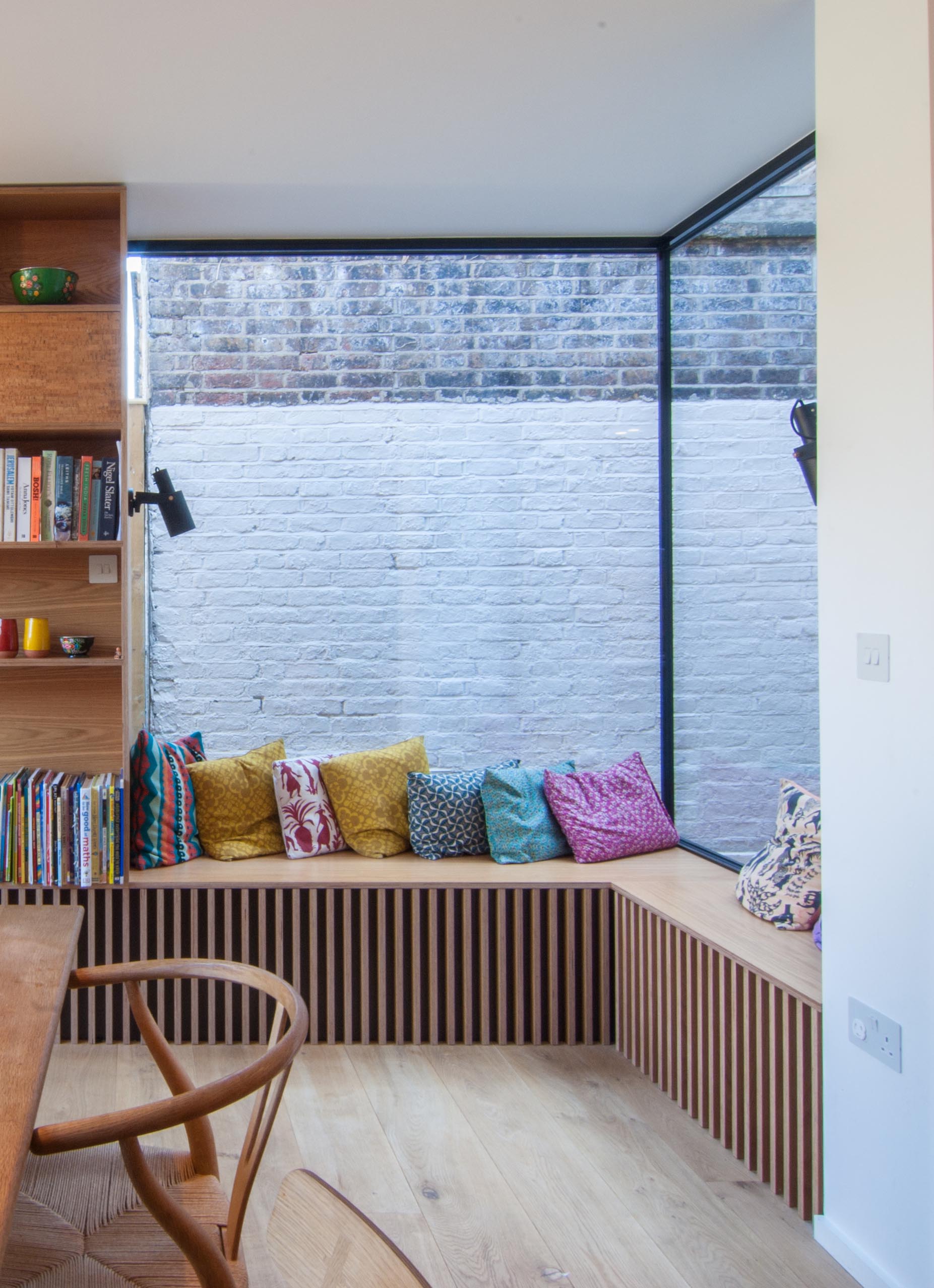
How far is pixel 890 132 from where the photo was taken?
6.72 ft

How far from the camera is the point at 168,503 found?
11.5 ft

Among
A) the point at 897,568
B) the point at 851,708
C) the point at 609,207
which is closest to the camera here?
the point at 897,568

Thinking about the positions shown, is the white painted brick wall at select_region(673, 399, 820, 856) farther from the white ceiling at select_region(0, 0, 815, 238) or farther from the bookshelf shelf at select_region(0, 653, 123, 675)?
the bookshelf shelf at select_region(0, 653, 123, 675)

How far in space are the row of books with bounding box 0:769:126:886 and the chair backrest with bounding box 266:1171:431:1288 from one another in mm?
2592

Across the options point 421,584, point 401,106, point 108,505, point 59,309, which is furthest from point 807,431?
point 59,309

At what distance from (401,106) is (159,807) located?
90.9 inches

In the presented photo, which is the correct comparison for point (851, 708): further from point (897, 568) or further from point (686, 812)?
point (686, 812)

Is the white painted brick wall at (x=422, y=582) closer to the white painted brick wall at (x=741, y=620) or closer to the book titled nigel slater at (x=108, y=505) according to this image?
the white painted brick wall at (x=741, y=620)

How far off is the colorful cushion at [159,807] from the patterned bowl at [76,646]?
0.35 metres

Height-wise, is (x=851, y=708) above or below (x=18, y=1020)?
above

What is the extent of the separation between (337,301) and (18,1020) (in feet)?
9.62

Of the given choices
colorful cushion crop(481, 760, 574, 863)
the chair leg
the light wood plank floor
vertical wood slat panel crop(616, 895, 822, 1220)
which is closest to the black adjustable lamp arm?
colorful cushion crop(481, 760, 574, 863)

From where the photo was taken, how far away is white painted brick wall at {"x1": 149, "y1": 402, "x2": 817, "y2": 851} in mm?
3844

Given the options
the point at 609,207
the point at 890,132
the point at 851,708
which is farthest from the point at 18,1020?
the point at 609,207
